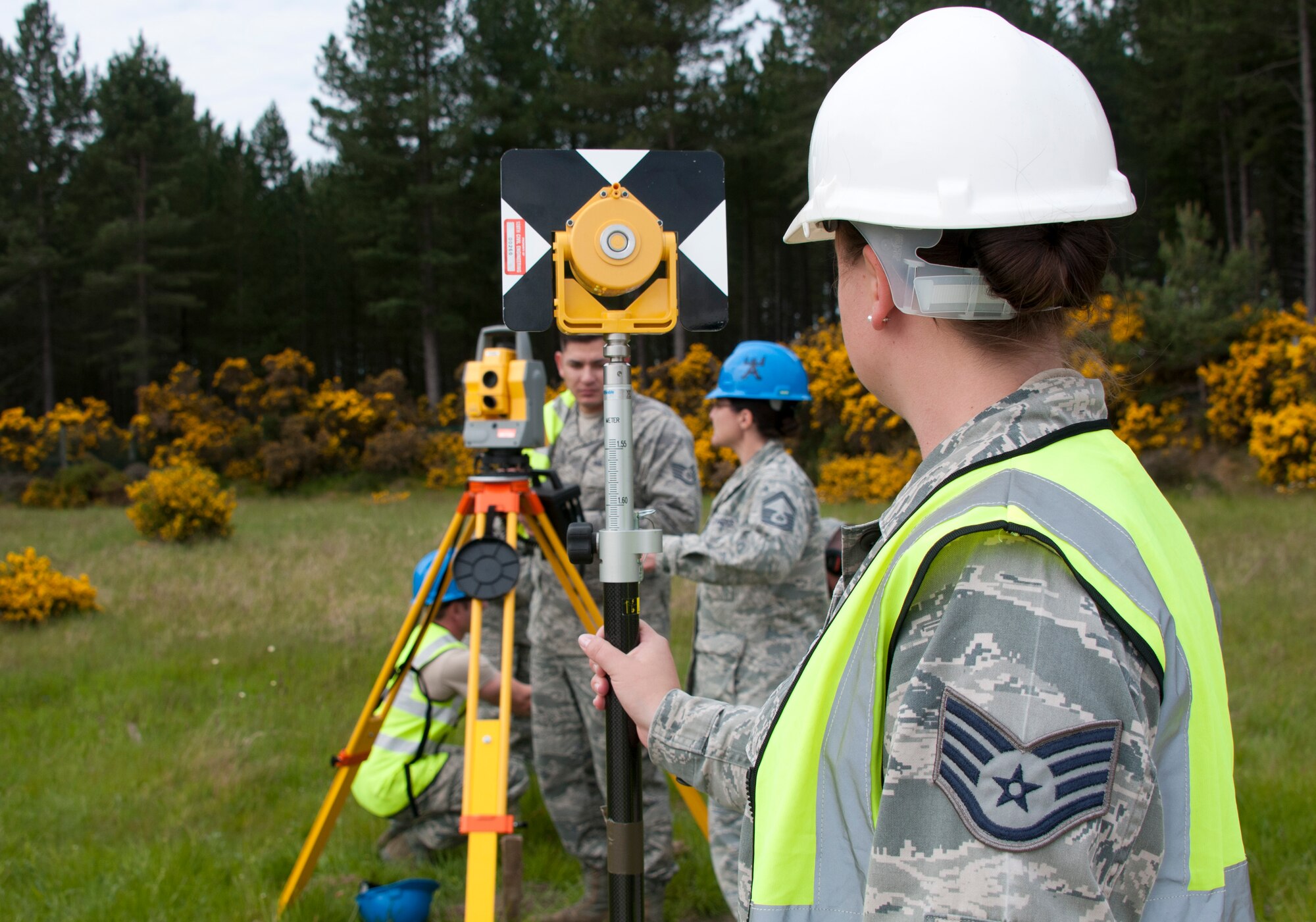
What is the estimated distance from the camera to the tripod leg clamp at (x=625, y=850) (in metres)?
1.43

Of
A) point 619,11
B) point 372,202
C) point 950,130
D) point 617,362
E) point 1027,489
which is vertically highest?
point 619,11

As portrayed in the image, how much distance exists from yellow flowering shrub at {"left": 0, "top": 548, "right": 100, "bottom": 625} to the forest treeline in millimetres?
15521

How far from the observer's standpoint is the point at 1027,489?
82 centimetres

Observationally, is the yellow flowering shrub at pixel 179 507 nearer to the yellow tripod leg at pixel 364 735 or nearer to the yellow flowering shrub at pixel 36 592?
the yellow flowering shrub at pixel 36 592

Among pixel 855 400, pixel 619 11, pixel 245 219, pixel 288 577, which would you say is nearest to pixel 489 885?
pixel 288 577

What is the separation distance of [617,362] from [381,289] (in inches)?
1077

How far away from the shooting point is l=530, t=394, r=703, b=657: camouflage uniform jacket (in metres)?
3.42

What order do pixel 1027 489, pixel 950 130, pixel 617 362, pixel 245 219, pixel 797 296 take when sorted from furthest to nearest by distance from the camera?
pixel 797 296, pixel 245 219, pixel 617 362, pixel 950 130, pixel 1027 489

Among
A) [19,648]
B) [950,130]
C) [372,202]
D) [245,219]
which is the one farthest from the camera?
[245,219]

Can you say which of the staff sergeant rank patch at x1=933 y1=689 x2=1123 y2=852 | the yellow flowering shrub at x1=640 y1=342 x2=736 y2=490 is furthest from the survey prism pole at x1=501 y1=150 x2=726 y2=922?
the yellow flowering shrub at x1=640 y1=342 x2=736 y2=490

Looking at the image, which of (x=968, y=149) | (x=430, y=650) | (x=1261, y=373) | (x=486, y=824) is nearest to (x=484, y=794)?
(x=486, y=824)

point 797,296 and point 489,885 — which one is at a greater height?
point 797,296

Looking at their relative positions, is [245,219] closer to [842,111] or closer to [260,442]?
[260,442]

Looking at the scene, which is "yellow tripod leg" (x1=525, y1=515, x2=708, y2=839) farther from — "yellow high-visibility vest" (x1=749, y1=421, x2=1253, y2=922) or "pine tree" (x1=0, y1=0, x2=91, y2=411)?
"pine tree" (x1=0, y1=0, x2=91, y2=411)
